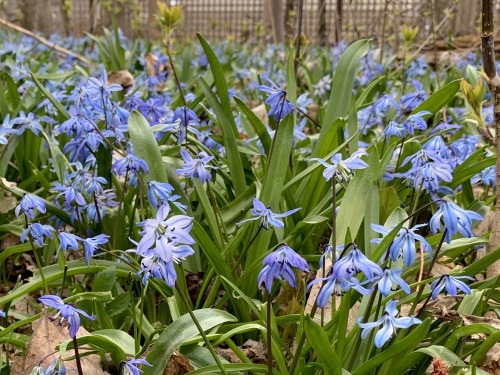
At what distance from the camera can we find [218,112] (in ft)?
7.95

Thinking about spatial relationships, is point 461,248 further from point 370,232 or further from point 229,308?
point 229,308

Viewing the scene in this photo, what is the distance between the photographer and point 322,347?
141cm

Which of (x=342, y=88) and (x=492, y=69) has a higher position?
(x=492, y=69)

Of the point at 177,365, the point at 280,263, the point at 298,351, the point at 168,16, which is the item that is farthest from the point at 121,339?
the point at 168,16

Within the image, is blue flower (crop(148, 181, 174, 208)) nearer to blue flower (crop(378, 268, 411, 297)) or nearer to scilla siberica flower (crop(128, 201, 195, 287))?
Result: scilla siberica flower (crop(128, 201, 195, 287))

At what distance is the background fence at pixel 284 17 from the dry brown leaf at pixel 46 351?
3.93 meters

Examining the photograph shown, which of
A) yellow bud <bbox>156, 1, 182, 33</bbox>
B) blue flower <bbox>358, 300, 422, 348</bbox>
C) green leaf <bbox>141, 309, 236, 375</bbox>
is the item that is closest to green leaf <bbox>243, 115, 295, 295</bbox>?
green leaf <bbox>141, 309, 236, 375</bbox>

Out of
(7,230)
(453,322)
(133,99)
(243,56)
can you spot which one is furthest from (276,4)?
(453,322)

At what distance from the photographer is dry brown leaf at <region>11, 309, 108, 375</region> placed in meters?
1.62

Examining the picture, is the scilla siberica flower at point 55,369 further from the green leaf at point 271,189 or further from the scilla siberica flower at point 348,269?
the green leaf at point 271,189

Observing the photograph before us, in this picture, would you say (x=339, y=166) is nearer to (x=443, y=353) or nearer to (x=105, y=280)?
(x=443, y=353)

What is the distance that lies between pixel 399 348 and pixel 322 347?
16 centimetres

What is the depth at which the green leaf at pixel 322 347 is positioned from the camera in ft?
4.44

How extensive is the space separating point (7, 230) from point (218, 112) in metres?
0.81
